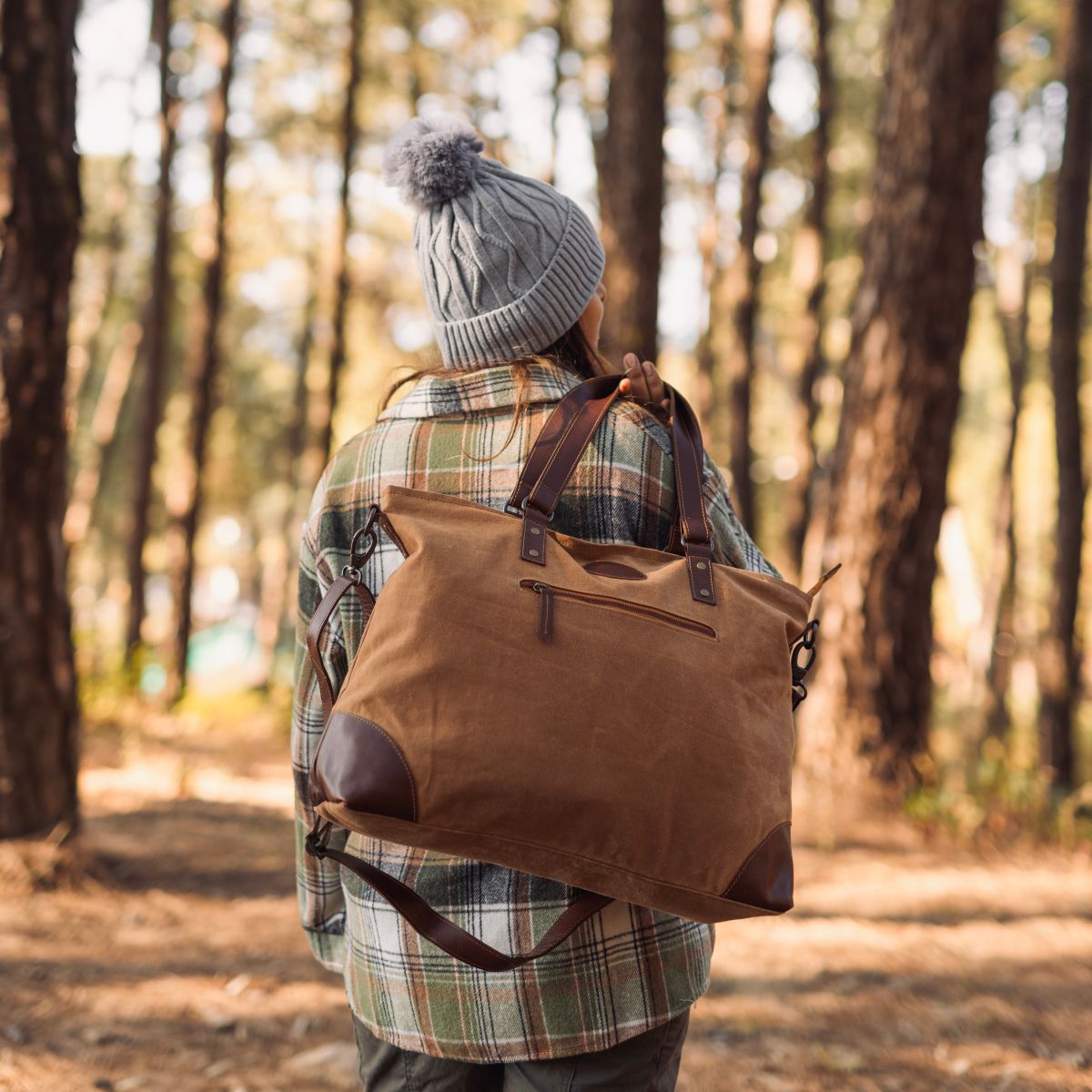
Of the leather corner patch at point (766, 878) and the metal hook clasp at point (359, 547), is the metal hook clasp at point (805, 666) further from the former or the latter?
the metal hook clasp at point (359, 547)

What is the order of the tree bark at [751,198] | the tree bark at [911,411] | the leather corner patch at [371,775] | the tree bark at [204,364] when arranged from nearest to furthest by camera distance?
the leather corner patch at [371,775], the tree bark at [911,411], the tree bark at [204,364], the tree bark at [751,198]

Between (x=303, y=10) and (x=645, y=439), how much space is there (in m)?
14.8

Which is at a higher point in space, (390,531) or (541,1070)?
(390,531)

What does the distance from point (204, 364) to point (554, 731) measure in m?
11.1

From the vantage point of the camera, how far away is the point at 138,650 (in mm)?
10289

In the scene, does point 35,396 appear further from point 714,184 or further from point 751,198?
point 714,184

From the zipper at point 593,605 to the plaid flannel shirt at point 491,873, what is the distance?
6 cm

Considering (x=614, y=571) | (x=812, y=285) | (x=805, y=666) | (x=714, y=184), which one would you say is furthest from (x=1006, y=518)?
(x=614, y=571)

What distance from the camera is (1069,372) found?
31.6 ft

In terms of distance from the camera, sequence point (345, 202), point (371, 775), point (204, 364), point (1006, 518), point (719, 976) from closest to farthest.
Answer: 1. point (371, 775)
2. point (719, 976)
3. point (204, 364)
4. point (345, 202)
5. point (1006, 518)

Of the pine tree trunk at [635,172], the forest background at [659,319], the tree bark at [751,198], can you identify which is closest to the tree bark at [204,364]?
the forest background at [659,319]

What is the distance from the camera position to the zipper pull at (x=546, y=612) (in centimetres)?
141

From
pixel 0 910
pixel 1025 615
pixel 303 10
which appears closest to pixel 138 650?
pixel 0 910

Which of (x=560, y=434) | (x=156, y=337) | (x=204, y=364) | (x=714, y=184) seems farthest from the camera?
(x=714, y=184)
